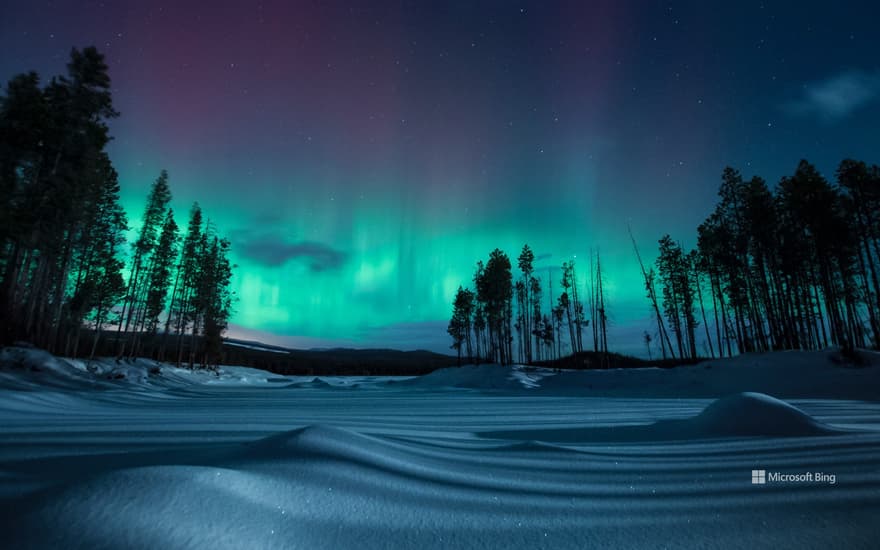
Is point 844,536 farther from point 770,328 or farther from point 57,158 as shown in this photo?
point 770,328

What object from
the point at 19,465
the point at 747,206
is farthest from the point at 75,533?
the point at 747,206

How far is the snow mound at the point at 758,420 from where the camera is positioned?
167 inches

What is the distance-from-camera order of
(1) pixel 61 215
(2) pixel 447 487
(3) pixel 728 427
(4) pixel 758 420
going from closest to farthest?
1. (2) pixel 447 487
2. (4) pixel 758 420
3. (3) pixel 728 427
4. (1) pixel 61 215

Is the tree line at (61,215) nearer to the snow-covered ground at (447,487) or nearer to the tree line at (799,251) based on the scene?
the snow-covered ground at (447,487)

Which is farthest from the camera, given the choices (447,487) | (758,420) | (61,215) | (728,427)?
(61,215)

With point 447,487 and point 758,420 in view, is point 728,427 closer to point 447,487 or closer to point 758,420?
point 758,420

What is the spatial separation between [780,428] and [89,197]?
27086mm

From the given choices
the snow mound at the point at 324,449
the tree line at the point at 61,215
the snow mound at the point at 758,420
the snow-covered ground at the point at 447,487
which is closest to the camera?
the snow-covered ground at the point at 447,487

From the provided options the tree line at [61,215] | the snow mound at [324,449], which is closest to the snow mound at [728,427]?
the snow mound at [324,449]

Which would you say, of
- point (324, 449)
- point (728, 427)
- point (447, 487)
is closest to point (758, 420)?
point (728, 427)

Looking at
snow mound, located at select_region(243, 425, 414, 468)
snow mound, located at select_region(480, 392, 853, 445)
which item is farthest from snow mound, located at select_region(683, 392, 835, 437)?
snow mound, located at select_region(243, 425, 414, 468)

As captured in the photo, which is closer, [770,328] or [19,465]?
[19,465]

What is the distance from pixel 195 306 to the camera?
32.5 m

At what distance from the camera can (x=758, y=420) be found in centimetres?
436
